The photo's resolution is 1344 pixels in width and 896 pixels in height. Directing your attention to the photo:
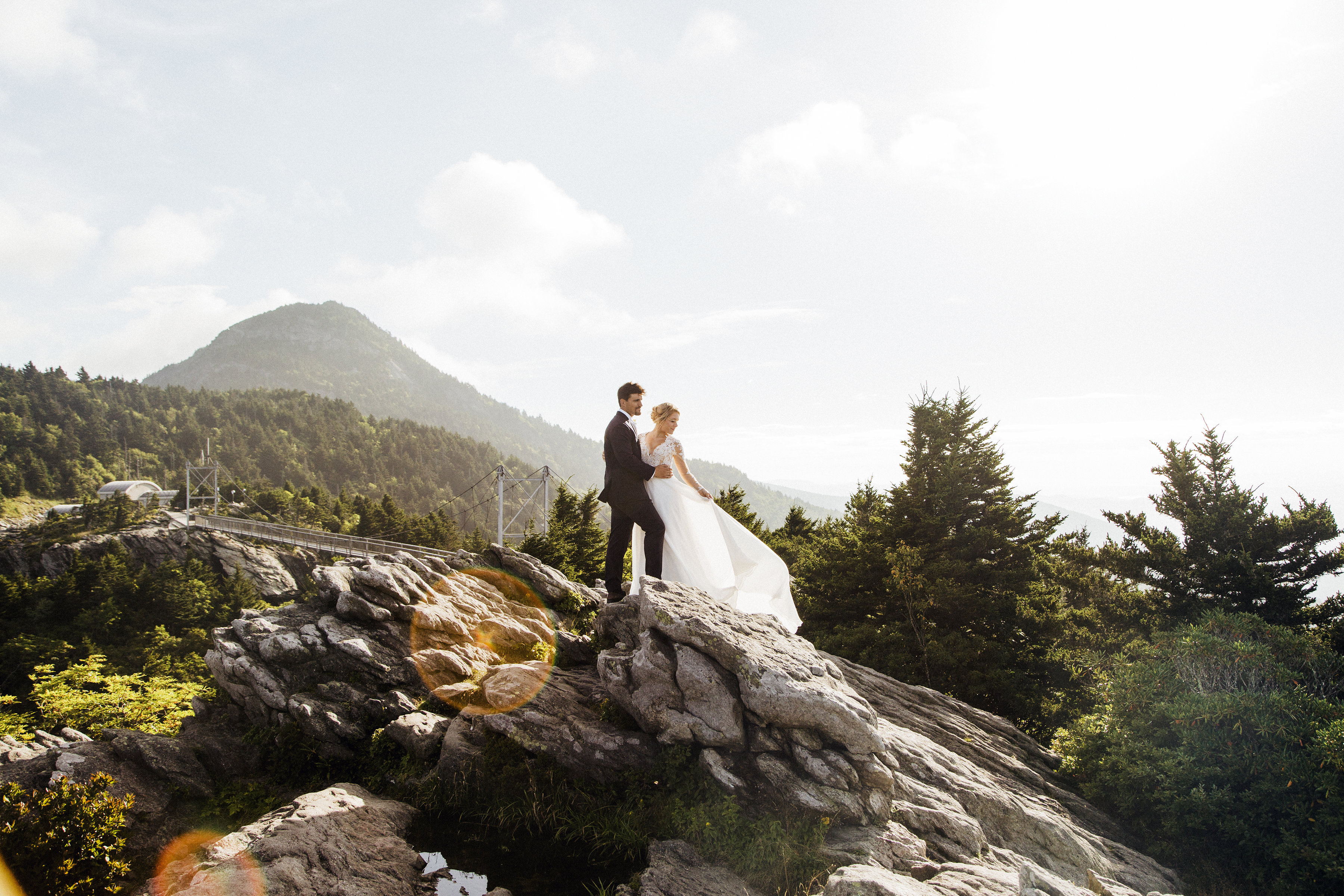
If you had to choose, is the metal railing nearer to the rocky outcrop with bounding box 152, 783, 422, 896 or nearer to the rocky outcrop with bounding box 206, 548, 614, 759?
the rocky outcrop with bounding box 206, 548, 614, 759

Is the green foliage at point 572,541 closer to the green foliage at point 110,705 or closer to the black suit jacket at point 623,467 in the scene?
the green foliage at point 110,705

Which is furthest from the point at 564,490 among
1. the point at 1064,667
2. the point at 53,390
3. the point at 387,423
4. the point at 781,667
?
the point at 53,390

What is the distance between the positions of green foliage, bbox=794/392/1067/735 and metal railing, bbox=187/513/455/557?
1758cm

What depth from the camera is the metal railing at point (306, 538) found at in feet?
124

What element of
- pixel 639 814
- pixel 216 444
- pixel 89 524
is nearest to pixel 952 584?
pixel 639 814

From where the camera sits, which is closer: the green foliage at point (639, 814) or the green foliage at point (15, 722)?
the green foliage at point (639, 814)

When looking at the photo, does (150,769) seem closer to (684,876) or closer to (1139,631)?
(684,876)

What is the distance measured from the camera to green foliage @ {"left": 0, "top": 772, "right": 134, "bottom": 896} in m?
6.92

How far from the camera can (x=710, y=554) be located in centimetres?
967

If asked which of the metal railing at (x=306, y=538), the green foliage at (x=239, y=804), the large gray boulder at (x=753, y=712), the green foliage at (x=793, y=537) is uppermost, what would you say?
the green foliage at (x=793, y=537)

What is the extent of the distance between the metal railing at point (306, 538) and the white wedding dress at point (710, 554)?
1907 cm

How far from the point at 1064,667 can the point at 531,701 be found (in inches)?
651

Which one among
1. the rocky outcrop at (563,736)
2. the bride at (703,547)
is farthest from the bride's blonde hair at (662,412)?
the rocky outcrop at (563,736)

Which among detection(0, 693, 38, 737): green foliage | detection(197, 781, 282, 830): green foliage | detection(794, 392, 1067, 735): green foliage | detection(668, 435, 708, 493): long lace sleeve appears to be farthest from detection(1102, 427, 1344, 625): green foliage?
detection(0, 693, 38, 737): green foliage
